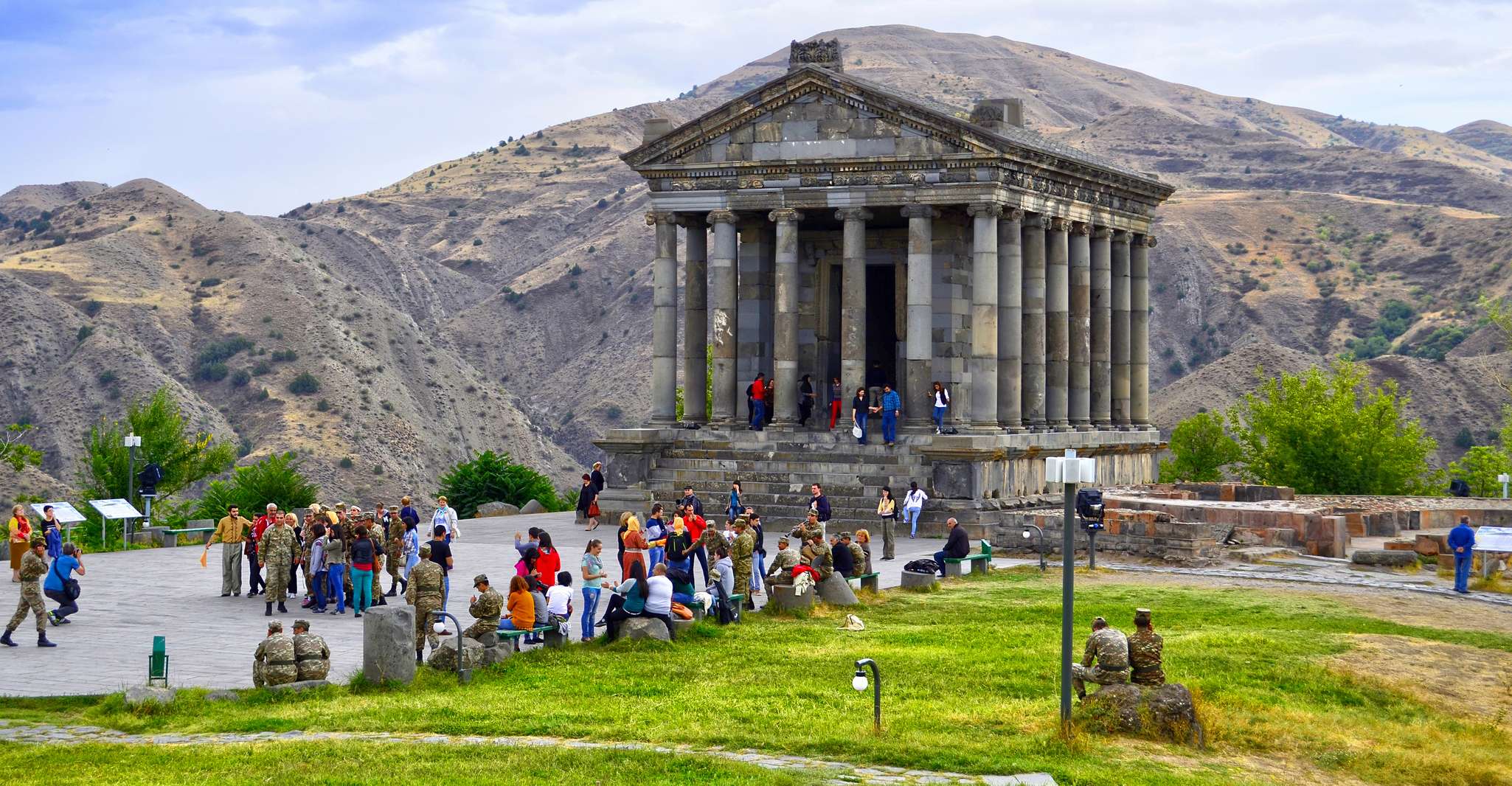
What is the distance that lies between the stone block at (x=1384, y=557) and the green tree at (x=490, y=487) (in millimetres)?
24341

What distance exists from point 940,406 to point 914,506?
16.3 feet

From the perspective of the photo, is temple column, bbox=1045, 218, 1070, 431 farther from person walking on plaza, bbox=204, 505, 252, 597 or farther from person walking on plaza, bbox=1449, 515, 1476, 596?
person walking on plaza, bbox=204, 505, 252, 597

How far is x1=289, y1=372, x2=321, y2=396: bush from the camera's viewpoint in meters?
97.1

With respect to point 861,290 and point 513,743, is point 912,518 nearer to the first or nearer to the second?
point 861,290

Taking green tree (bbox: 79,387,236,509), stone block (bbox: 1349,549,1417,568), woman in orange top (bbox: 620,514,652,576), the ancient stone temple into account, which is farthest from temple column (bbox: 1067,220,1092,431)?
green tree (bbox: 79,387,236,509)

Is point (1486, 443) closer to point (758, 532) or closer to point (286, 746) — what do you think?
point (758, 532)

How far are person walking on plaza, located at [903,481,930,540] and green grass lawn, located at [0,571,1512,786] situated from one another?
1308cm

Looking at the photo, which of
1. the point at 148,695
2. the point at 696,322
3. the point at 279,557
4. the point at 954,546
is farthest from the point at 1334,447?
the point at 148,695

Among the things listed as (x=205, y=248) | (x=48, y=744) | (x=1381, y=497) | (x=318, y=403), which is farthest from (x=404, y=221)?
(x=48, y=744)

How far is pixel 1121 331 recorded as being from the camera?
51.7m

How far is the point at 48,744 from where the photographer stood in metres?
16.5

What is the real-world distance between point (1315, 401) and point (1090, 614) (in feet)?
127

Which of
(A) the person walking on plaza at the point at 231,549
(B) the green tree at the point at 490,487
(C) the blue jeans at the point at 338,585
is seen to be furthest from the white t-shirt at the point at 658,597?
(B) the green tree at the point at 490,487

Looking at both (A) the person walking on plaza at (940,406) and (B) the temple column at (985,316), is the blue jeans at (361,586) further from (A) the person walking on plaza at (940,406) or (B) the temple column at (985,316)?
(B) the temple column at (985,316)
